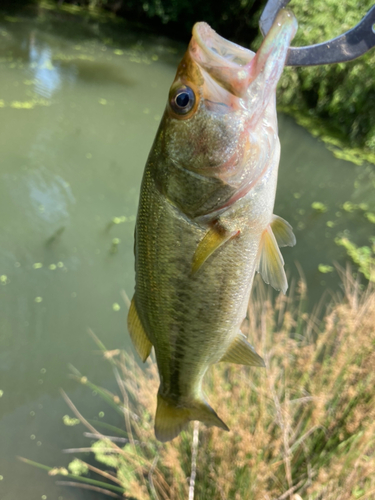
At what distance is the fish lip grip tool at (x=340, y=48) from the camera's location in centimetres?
71

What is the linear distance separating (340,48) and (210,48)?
0.90 ft

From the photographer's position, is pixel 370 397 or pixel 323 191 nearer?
pixel 370 397

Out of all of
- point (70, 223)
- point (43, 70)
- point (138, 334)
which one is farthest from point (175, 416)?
point (43, 70)

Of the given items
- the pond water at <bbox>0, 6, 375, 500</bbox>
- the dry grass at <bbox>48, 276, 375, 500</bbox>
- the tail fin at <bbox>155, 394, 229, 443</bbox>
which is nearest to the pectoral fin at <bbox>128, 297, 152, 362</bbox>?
the tail fin at <bbox>155, 394, 229, 443</bbox>

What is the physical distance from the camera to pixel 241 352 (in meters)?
1.10

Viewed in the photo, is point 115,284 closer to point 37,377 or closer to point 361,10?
point 37,377

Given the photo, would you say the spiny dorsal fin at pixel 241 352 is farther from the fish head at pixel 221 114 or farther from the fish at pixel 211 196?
the fish head at pixel 221 114

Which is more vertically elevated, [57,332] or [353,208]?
[353,208]

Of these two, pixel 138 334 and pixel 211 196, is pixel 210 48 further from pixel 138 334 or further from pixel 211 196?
pixel 138 334

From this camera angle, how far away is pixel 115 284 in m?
4.37

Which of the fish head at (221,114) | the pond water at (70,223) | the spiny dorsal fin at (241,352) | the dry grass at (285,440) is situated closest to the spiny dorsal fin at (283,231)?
the fish head at (221,114)

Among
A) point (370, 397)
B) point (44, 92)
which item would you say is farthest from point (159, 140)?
point (44, 92)

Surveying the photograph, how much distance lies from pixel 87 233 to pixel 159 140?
4081 mm

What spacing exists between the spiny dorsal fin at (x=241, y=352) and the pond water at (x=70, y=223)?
230 cm
